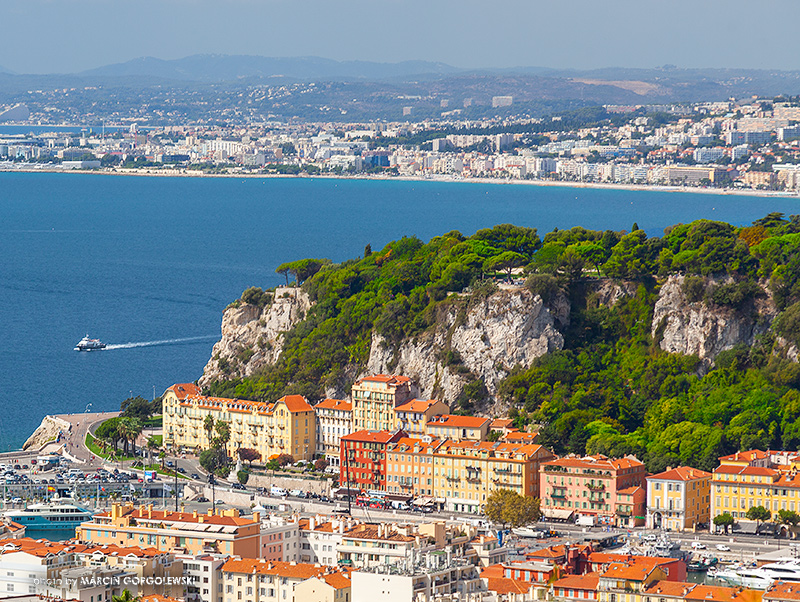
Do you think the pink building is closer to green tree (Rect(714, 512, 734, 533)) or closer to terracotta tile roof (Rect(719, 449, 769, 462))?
green tree (Rect(714, 512, 734, 533))

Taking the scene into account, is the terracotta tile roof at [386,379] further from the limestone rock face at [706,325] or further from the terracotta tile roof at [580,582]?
the terracotta tile roof at [580,582]

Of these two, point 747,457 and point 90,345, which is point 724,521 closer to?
point 747,457

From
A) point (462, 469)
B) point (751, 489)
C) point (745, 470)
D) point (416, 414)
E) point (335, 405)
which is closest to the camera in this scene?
point (751, 489)

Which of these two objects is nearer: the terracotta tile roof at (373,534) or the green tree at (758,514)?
the terracotta tile roof at (373,534)

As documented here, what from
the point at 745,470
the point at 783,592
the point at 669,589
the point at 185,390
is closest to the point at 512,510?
the point at 745,470

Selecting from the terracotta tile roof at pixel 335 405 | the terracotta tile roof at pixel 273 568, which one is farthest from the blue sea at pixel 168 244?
the terracotta tile roof at pixel 273 568

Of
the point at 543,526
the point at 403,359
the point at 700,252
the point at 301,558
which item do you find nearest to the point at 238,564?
the point at 301,558

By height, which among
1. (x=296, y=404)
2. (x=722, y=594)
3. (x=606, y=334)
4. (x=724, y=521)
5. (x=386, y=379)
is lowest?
(x=724, y=521)
